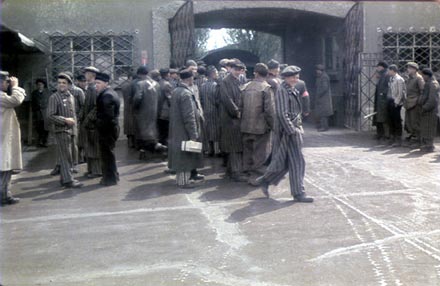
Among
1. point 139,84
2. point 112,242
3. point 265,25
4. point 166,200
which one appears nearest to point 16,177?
point 139,84

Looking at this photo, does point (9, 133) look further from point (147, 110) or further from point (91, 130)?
point (147, 110)

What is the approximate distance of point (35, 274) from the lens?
14.7ft

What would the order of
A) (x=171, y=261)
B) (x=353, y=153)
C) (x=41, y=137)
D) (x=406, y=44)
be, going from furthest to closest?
(x=406, y=44) → (x=41, y=137) → (x=353, y=153) → (x=171, y=261)

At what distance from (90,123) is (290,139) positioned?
337 cm

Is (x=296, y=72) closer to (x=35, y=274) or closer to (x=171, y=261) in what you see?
(x=171, y=261)

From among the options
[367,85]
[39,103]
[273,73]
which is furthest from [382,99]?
[39,103]

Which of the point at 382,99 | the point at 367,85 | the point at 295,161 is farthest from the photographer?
the point at 367,85

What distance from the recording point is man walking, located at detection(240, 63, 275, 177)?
7602 millimetres

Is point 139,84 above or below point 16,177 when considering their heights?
above

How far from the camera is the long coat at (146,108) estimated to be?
9.47 metres

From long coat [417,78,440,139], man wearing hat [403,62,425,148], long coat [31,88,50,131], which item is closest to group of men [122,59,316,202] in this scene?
long coat [417,78,440,139]

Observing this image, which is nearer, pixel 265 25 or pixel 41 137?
pixel 41 137

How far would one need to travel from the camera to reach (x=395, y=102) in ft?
35.9

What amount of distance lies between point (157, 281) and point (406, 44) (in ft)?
38.2
